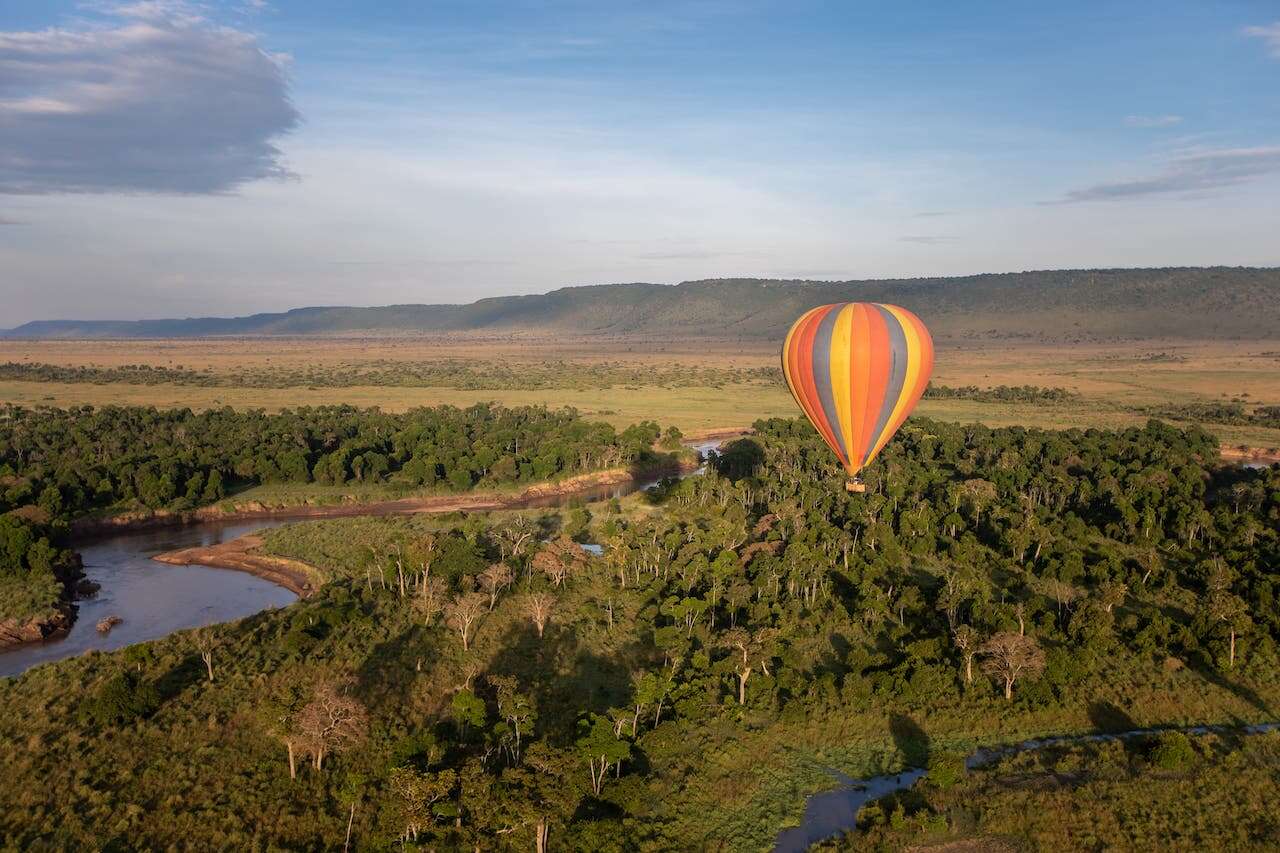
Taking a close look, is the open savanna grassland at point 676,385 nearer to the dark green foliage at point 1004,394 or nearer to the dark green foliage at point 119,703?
the dark green foliage at point 1004,394

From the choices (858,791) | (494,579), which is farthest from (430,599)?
(858,791)

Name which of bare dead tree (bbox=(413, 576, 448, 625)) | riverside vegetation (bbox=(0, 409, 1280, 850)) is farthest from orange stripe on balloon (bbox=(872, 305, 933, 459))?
bare dead tree (bbox=(413, 576, 448, 625))

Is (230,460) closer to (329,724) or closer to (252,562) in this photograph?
(252,562)

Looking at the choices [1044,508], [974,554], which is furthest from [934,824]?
[1044,508]

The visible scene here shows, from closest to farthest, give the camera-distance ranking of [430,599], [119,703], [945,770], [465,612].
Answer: [945,770] < [119,703] < [465,612] < [430,599]

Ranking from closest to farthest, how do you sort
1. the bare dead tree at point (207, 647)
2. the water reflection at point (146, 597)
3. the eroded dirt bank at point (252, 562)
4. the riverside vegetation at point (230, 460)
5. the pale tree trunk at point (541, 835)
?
the pale tree trunk at point (541, 835), the bare dead tree at point (207, 647), the water reflection at point (146, 597), the eroded dirt bank at point (252, 562), the riverside vegetation at point (230, 460)

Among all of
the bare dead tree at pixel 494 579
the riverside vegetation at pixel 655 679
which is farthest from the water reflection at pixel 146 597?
the bare dead tree at pixel 494 579
